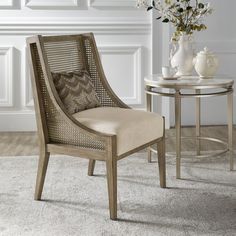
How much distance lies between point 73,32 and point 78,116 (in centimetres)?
201

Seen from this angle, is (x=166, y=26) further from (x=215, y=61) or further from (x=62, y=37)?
(x=62, y=37)

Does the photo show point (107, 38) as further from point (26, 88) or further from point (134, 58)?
point (26, 88)

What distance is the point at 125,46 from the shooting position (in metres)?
4.67

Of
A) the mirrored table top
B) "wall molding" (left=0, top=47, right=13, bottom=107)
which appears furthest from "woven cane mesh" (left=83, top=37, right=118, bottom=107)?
"wall molding" (left=0, top=47, right=13, bottom=107)

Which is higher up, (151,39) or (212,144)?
(151,39)

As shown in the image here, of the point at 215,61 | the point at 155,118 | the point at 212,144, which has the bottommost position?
the point at 212,144

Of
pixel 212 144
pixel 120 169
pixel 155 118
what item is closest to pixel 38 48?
pixel 155 118

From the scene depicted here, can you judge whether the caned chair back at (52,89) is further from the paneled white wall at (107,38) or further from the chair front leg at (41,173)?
the paneled white wall at (107,38)

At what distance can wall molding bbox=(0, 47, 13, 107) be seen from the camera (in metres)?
4.61

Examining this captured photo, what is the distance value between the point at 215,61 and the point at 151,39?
1.44 metres

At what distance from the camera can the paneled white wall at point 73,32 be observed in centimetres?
457

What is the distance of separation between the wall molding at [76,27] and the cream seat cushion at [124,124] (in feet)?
5.92

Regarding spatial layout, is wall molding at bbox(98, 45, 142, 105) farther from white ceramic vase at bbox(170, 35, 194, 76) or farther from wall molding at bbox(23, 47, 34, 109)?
white ceramic vase at bbox(170, 35, 194, 76)

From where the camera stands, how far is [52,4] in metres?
4.56
